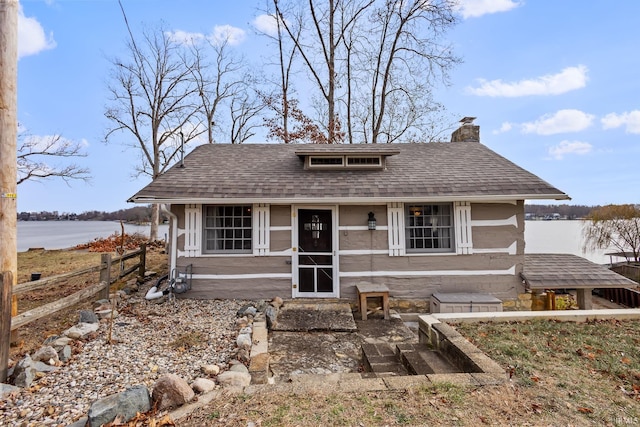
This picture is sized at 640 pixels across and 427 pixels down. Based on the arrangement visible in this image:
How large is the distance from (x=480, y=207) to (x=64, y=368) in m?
7.85

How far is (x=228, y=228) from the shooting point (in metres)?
6.91

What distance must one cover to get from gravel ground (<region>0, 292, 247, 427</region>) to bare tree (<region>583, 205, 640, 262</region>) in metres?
28.0

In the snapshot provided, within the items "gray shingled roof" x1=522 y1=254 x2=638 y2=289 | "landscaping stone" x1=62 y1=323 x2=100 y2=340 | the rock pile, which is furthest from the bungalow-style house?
"landscaping stone" x1=62 y1=323 x2=100 y2=340

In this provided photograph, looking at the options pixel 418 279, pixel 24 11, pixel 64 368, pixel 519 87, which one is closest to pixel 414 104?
pixel 519 87

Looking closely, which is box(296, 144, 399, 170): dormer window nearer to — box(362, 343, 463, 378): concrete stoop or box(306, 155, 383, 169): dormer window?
box(306, 155, 383, 169): dormer window

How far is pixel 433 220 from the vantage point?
709 centimetres

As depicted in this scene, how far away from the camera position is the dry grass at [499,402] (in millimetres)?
2389

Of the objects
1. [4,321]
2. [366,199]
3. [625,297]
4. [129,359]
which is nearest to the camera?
[4,321]

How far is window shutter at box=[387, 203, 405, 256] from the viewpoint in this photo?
685 centimetres

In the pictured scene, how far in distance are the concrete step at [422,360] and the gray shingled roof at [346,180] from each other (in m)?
3.28

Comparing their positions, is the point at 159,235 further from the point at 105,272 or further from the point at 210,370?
the point at 210,370

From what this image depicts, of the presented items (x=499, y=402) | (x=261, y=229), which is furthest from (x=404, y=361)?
(x=261, y=229)

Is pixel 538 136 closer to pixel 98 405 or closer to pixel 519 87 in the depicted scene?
pixel 519 87

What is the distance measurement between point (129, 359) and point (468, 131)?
1088 centimetres
